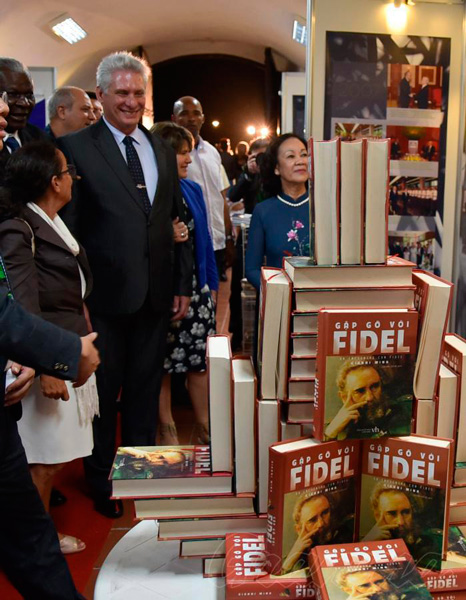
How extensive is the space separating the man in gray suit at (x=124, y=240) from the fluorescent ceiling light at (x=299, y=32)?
24.1ft

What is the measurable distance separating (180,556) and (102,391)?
4.29 feet

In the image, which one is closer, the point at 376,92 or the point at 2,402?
the point at 2,402

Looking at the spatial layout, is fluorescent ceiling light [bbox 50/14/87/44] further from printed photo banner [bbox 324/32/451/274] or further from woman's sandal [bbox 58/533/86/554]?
woman's sandal [bbox 58/533/86/554]

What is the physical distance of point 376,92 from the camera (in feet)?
9.60

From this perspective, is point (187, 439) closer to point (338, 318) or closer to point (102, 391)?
point (102, 391)

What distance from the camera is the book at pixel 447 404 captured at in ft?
3.81

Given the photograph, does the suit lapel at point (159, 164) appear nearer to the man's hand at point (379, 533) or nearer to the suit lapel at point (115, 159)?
the suit lapel at point (115, 159)

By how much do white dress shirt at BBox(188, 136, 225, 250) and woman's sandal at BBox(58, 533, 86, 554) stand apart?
2.09 meters

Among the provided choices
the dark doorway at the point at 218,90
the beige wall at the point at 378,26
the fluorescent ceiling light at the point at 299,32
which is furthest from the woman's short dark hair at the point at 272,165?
the dark doorway at the point at 218,90

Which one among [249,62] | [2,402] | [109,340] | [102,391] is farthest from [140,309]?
[249,62]

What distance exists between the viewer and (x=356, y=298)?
Answer: 3.79 ft

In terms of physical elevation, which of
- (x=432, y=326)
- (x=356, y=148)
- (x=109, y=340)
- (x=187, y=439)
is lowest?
(x=187, y=439)

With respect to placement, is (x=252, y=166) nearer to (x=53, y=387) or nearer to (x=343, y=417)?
(x=53, y=387)

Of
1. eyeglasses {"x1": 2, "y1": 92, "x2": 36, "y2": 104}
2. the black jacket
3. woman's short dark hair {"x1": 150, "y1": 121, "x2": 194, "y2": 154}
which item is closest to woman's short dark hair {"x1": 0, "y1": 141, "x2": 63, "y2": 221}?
the black jacket
